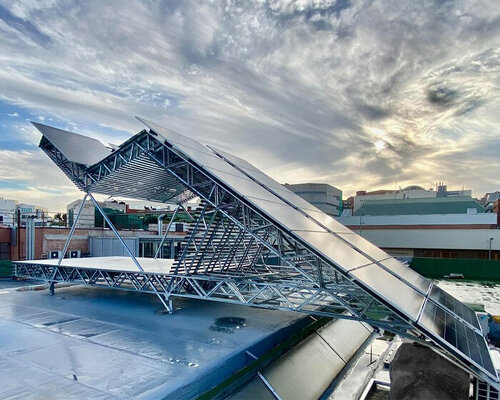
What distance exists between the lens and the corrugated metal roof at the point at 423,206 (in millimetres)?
51938

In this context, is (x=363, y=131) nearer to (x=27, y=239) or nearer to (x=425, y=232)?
(x=27, y=239)

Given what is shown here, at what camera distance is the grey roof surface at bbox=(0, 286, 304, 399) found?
618 centimetres

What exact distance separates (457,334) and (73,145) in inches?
545

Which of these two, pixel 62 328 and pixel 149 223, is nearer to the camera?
pixel 62 328

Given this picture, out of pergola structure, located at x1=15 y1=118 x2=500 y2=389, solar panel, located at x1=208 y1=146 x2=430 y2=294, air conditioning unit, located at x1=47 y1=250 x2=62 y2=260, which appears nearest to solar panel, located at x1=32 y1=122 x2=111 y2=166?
pergola structure, located at x1=15 y1=118 x2=500 y2=389

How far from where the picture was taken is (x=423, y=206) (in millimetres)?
55750

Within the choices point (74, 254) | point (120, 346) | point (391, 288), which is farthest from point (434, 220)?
point (120, 346)

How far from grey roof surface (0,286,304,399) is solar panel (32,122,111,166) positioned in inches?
219

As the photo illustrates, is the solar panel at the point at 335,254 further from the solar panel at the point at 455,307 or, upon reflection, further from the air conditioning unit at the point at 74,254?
the air conditioning unit at the point at 74,254

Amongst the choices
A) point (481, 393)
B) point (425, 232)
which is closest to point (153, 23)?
point (481, 393)

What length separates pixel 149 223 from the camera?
4034cm

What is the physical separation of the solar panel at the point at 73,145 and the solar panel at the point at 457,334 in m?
11.9

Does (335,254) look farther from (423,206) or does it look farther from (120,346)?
(423,206)

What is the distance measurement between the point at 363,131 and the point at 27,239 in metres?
22.9
